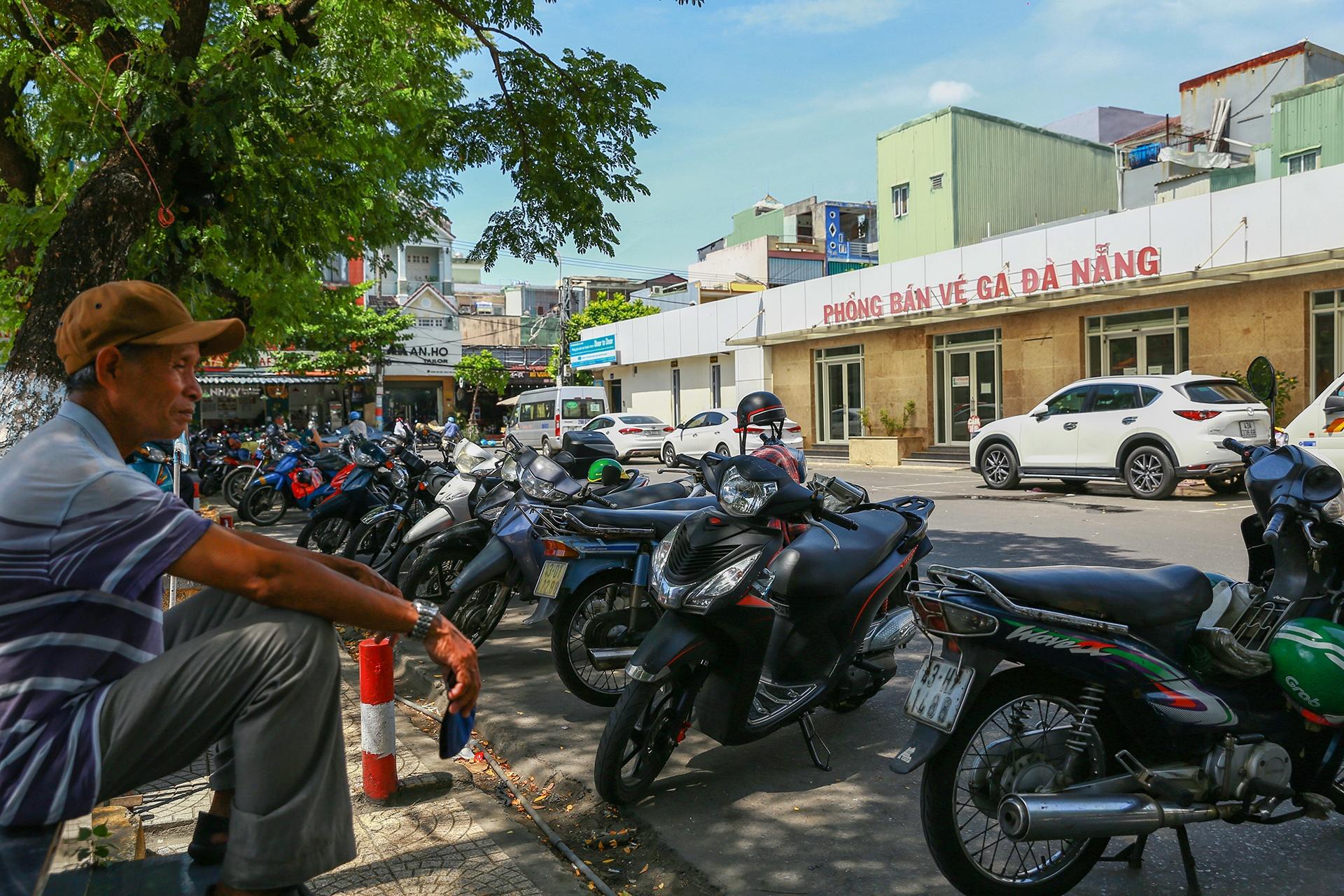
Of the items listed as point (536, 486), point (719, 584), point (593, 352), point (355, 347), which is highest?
point (355, 347)

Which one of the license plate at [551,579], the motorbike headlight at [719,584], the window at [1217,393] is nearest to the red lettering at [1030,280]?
the window at [1217,393]

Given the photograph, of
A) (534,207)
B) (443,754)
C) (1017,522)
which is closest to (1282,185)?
(1017,522)

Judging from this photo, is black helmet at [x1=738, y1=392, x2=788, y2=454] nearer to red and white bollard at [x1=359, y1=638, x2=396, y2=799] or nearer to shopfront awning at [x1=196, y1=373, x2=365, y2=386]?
red and white bollard at [x1=359, y1=638, x2=396, y2=799]

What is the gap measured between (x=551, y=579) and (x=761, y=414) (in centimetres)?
145

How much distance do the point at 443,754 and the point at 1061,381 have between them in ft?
67.2

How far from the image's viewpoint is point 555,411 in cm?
2803

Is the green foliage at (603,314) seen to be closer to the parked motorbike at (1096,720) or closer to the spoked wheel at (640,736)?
the spoked wheel at (640,736)

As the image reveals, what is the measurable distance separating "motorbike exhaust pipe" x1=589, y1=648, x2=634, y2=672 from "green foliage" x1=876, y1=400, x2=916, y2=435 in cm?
2038

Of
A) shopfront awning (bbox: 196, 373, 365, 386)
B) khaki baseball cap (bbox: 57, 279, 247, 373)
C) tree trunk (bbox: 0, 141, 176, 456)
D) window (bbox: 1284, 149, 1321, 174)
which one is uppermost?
window (bbox: 1284, 149, 1321, 174)

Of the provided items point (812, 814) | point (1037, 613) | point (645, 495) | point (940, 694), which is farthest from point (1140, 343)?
point (940, 694)

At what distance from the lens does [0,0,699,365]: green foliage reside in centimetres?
610

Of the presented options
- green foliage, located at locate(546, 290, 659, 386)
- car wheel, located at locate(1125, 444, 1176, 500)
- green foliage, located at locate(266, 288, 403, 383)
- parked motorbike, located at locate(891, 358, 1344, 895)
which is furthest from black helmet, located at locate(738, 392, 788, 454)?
green foliage, located at locate(546, 290, 659, 386)

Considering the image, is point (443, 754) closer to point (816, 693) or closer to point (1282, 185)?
point (816, 693)

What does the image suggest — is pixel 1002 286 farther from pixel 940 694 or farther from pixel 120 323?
pixel 120 323
